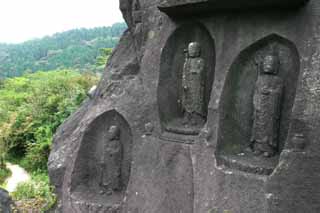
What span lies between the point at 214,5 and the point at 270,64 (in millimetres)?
1055

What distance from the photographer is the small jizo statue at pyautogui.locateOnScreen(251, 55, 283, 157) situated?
14.7ft

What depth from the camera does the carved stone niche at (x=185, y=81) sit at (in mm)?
5203

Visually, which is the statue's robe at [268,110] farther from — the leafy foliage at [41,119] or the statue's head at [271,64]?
the leafy foliage at [41,119]

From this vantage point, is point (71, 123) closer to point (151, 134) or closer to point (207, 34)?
point (151, 134)

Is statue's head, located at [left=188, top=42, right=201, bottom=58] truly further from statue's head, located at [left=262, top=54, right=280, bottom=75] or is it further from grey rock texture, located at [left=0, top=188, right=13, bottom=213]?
grey rock texture, located at [left=0, top=188, right=13, bottom=213]

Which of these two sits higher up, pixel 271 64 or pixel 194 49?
pixel 194 49

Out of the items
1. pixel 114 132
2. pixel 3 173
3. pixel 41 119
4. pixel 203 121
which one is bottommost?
pixel 3 173

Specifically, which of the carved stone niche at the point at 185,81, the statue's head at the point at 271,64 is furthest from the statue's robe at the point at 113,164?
the statue's head at the point at 271,64

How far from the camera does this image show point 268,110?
14.8 feet

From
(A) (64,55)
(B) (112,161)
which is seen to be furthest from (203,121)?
(A) (64,55)

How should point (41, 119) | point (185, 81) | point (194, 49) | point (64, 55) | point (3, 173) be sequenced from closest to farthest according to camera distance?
point (194, 49) < point (185, 81) < point (3, 173) < point (41, 119) < point (64, 55)

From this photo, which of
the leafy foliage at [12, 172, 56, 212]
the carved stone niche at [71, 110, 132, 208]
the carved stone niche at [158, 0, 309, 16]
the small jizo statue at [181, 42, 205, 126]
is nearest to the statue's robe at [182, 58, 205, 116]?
the small jizo statue at [181, 42, 205, 126]

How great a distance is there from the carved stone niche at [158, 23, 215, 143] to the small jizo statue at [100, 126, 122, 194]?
92 centimetres

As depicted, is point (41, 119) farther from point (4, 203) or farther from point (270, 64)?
point (270, 64)
